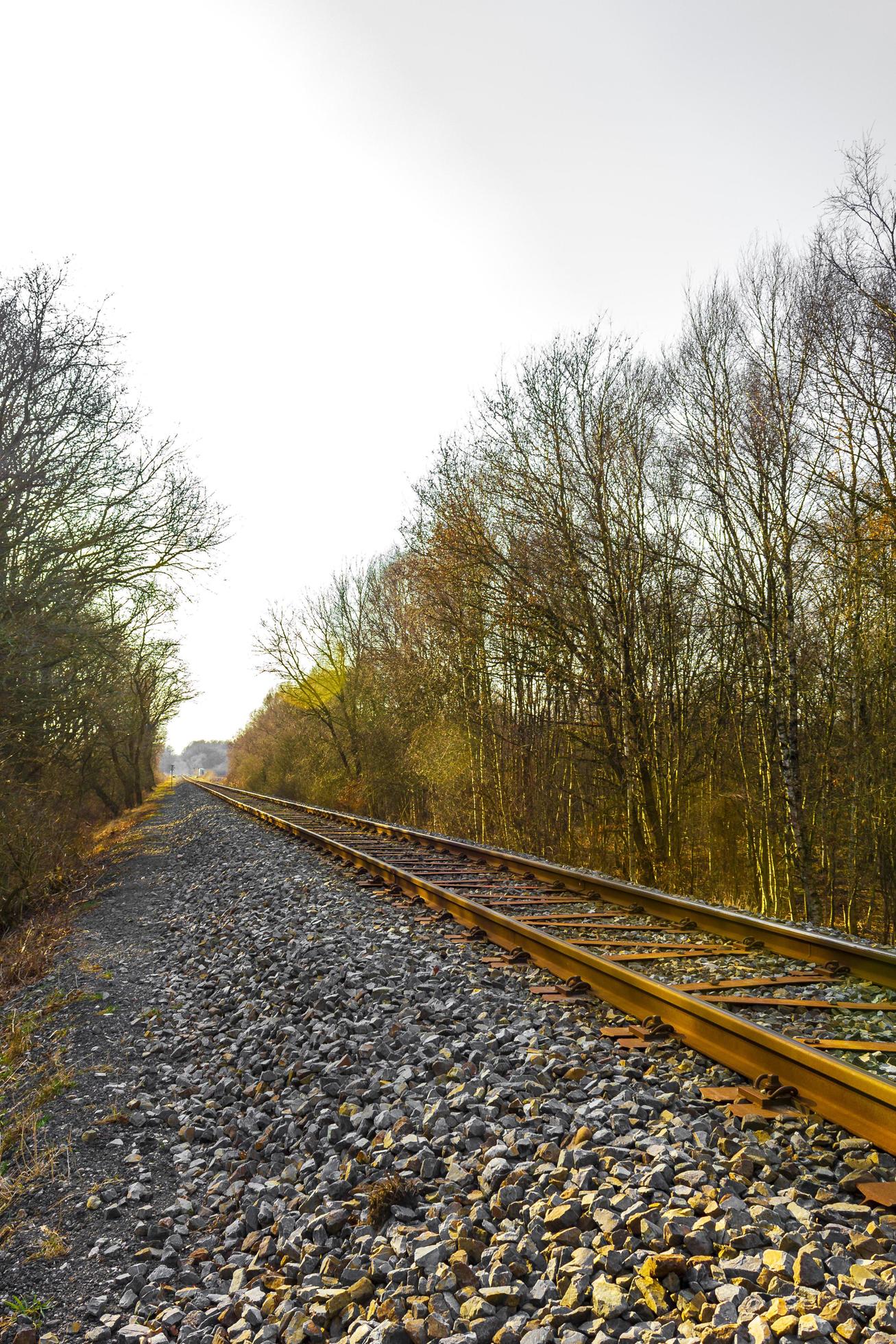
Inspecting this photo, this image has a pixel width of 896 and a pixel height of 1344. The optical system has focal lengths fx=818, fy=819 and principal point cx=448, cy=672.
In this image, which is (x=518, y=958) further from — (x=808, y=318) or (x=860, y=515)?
(x=808, y=318)

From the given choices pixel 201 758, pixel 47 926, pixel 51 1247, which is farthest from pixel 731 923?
pixel 201 758

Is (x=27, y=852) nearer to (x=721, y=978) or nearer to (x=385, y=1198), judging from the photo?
(x=721, y=978)

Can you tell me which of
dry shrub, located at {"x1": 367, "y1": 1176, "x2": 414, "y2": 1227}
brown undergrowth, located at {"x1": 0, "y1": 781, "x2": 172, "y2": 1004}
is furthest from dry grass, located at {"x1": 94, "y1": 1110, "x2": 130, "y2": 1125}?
brown undergrowth, located at {"x1": 0, "y1": 781, "x2": 172, "y2": 1004}

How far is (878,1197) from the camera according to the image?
2.80 m

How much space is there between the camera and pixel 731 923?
652 centimetres

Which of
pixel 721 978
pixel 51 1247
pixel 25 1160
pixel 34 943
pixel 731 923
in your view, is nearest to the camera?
pixel 51 1247

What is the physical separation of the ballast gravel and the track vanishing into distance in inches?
6.4

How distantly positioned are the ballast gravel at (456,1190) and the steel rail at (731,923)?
1816mm

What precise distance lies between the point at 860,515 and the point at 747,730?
4.06 m

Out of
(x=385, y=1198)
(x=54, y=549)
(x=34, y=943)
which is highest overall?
(x=54, y=549)

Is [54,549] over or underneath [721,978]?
over

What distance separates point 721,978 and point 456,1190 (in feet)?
8.73

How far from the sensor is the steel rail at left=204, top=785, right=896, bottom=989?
Answer: 17.4 ft

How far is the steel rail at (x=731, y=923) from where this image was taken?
531cm
